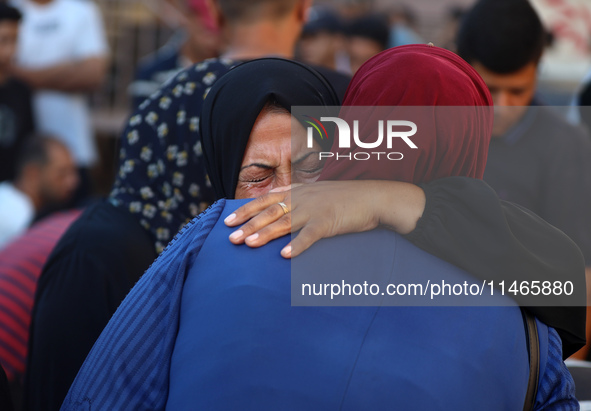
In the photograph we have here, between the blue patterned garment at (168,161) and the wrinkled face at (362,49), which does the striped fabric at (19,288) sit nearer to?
the blue patterned garment at (168,161)

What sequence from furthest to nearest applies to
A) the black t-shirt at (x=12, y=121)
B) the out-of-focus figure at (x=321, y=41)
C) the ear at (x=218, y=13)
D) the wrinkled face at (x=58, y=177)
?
A: the out-of-focus figure at (x=321, y=41) < the wrinkled face at (x=58, y=177) < the black t-shirt at (x=12, y=121) < the ear at (x=218, y=13)

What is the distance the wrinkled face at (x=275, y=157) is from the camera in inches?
70.4

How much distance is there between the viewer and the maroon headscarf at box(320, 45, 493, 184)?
1448 millimetres

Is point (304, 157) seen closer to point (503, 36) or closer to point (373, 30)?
point (503, 36)

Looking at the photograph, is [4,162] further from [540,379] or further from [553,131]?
[540,379]

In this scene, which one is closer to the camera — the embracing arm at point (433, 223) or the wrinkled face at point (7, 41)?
the embracing arm at point (433, 223)

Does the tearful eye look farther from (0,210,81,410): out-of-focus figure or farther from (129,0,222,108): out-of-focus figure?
(129,0,222,108): out-of-focus figure

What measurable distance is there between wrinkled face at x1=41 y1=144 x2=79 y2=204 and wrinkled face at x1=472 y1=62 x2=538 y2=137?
3056 mm

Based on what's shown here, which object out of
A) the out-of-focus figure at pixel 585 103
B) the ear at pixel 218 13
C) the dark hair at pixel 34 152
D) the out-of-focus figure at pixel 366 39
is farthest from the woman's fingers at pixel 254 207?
the dark hair at pixel 34 152

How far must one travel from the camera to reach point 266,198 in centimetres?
139

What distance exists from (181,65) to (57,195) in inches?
51.8

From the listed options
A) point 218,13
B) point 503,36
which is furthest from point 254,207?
point 503,36

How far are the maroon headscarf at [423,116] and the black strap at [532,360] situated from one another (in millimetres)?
349

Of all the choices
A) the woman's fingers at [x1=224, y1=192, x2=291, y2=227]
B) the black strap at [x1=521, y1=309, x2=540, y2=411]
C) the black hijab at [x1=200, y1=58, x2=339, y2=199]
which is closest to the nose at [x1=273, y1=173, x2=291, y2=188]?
the black hijab at [x1=200, y1=58, x2=339, y2=199]
